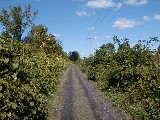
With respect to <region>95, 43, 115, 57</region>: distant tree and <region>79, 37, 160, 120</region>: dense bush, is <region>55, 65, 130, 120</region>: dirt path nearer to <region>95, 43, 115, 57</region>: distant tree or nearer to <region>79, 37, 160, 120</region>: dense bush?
<region>79, 37, 160, 120</region>: dense bush

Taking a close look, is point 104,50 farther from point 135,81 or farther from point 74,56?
point 74,56

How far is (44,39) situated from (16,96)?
5006 cm

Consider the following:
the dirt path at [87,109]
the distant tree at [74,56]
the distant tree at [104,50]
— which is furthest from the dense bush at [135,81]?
the distant tree at [74,56]

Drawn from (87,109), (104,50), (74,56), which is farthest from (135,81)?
(74,56)

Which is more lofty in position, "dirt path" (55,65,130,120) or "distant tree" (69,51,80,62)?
"distant tree" (69,51,80,62)

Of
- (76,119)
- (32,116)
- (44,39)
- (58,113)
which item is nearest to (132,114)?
(76,119)

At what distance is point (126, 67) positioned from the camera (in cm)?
2255

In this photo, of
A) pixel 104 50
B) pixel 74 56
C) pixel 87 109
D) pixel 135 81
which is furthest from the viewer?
pixel 74 56

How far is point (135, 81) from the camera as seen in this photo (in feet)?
66.5

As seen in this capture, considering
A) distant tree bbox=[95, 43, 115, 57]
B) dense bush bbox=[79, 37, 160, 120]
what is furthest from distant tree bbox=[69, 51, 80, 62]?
dense bush bbox=[79, 37, 160, 120]

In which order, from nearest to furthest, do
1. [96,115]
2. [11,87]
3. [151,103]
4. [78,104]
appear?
[11,87] → [151,103] → [96,115] → [78,104]

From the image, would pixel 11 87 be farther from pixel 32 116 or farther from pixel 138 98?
pixel 138 98

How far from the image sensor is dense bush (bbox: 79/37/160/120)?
14.8 meters

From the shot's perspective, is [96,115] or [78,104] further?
[78,104]
